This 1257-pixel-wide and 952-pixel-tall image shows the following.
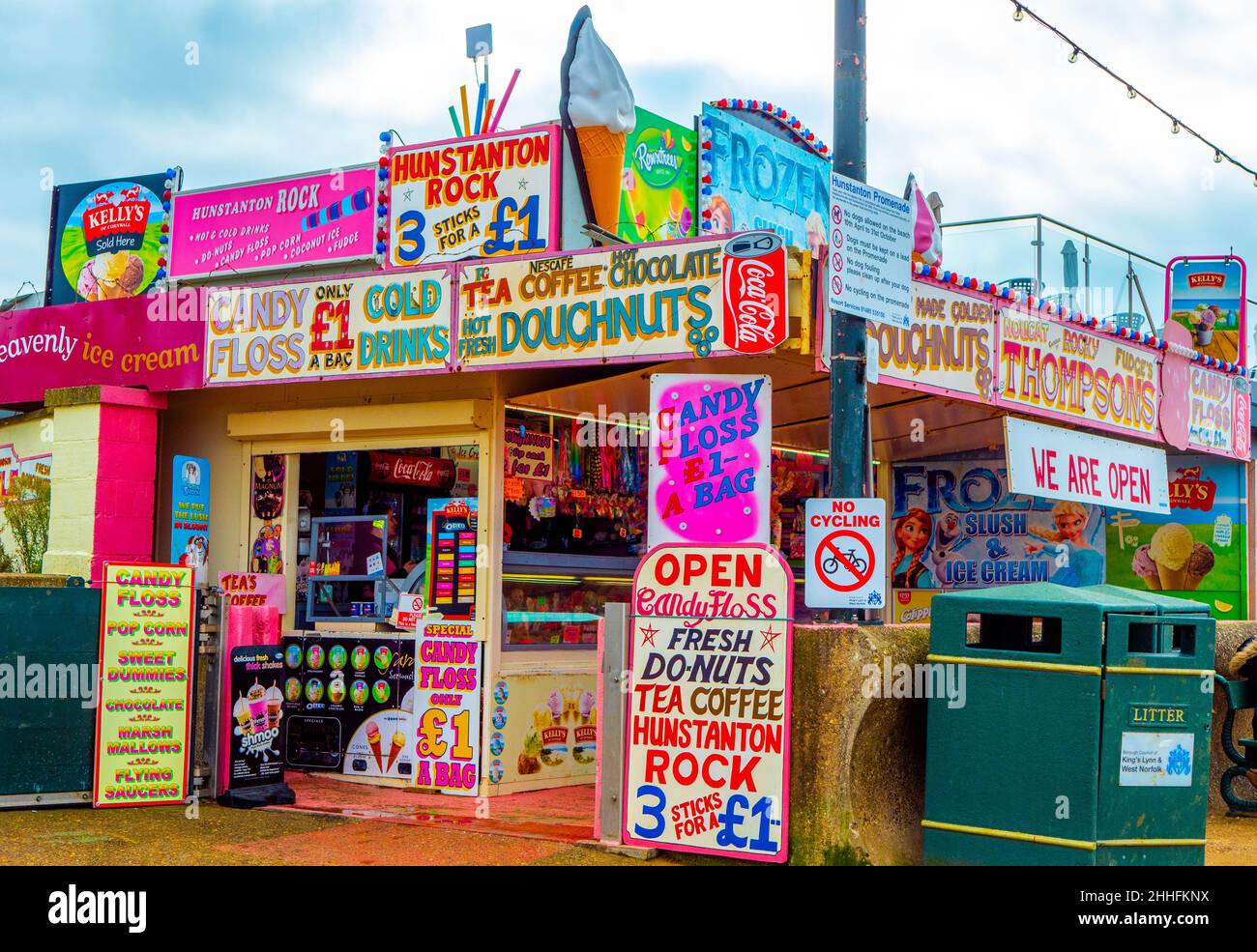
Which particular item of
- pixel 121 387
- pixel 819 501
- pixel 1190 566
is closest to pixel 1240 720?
pixel 1190 566

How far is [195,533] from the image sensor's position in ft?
37.8

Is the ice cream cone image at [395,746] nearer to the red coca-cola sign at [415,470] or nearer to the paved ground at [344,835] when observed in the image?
the paved ground at [344,835]

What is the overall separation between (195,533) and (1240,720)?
321 inches

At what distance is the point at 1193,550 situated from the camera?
560 inches

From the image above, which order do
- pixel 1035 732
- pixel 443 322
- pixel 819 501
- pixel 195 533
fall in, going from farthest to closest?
pixel 195 533 → pixel 443 322 → pixel 819 501 → pixel 1035 732

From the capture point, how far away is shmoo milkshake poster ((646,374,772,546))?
26.1ft

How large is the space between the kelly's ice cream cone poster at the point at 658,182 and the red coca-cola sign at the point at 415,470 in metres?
2.35

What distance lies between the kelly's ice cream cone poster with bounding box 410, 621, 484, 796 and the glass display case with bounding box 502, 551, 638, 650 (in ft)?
1.10

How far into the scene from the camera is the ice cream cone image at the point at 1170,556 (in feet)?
46.4

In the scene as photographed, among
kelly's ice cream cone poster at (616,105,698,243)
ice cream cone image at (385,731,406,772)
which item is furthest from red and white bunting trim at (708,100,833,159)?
ice cream cone image at (385,731,406,772)

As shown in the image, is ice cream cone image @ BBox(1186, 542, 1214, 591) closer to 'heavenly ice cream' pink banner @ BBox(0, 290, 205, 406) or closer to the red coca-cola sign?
the red coca-cola sign

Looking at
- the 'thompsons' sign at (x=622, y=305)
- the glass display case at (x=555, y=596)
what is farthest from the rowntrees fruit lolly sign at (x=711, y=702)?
the glass display case at (x=555, y=596)

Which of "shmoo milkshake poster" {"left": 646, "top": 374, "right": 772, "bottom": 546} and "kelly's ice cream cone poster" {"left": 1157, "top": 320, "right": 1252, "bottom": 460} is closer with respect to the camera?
"shmoo milkshake poster" {"left": 646, "top": 374, "right": 772, "bottom": 546}
